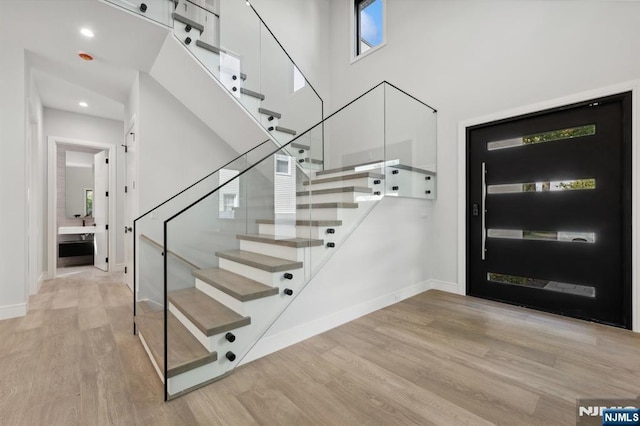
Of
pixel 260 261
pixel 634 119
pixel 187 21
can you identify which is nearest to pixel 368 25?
→ pixel 187 21

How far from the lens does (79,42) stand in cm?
331

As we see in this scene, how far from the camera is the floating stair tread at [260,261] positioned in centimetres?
226

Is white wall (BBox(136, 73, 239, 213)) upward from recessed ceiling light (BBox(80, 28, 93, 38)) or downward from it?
downward

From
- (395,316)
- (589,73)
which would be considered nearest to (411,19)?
(589,73)

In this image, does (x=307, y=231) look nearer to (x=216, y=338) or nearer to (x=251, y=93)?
(x=216, y=338)

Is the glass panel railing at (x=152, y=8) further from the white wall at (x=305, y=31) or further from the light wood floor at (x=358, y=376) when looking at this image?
the light wood floor at (x=358, y=376)

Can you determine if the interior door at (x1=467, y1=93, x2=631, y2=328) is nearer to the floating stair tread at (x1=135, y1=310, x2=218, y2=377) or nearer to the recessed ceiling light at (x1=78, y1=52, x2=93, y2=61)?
the floating stair tread at (x1=135, y1=310, x2=218, y2=377)

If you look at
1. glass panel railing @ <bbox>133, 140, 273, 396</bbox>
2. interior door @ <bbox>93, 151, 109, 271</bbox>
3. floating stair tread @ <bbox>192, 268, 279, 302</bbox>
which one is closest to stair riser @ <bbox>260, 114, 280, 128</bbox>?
glass panel railing @ <bbox>133, 140, 273, 396</bbox>

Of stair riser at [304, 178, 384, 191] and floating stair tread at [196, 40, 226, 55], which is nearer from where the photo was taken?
stair riser at [304, 178, 384, 191]

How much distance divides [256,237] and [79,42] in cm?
316

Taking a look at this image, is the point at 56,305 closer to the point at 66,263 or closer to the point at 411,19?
the point at 66,263

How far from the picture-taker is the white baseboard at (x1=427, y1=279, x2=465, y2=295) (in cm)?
391

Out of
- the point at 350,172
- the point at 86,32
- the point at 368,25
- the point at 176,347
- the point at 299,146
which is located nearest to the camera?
the point at 176,347

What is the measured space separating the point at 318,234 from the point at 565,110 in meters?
3.01
